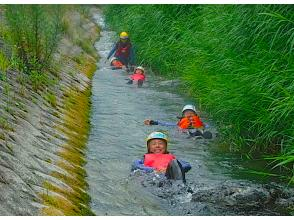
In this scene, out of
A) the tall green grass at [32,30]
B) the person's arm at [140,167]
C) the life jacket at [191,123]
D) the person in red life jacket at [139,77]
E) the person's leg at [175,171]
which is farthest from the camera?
the person in red life jacket at [139,77]

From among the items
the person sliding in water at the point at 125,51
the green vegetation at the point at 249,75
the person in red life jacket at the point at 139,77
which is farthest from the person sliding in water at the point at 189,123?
the person sliding in water at the point at 125,51

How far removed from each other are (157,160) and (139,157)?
522 millimetres

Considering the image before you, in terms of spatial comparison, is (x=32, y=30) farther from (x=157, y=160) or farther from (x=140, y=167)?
(x=140, y=167)

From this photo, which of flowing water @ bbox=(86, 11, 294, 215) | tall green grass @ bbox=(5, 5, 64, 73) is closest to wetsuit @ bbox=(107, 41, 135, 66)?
flowing water @ bbox=(86, 11, 294, 215)

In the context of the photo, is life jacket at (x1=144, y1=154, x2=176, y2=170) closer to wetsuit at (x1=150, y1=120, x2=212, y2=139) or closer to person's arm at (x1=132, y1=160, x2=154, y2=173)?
person's arm at (x1=132, y1=160, x2=154, y2=173)

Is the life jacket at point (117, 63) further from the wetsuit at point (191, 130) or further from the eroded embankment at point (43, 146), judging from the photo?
the wetsuit at point (191, 130)

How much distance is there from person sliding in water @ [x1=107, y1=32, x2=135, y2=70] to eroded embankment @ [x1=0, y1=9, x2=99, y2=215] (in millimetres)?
3653

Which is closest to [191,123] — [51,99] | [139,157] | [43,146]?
[139,157]

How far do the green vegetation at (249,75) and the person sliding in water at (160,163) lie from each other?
777 millimetres

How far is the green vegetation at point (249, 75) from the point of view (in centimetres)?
582

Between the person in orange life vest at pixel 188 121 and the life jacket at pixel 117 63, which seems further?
the life jacket at pixel 117 63

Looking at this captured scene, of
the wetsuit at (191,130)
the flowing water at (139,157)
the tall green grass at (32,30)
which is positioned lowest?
the flowing water at (139,157)

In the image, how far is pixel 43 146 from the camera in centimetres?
582
